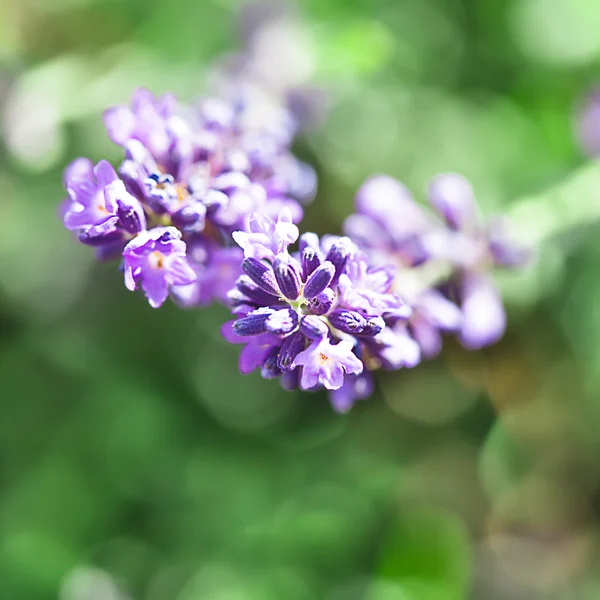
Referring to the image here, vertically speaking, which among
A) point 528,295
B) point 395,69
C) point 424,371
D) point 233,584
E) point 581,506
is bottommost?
point 233,584

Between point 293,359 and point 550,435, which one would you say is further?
point 550,435

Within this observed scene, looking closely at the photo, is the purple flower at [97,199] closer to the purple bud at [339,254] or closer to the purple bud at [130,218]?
the purple bud at [130,218]

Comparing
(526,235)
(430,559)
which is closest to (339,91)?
(526,235)

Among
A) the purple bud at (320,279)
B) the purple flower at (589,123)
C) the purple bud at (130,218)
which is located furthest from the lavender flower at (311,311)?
the purple flower at (589,123)

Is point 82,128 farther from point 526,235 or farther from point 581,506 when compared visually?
point 581,506

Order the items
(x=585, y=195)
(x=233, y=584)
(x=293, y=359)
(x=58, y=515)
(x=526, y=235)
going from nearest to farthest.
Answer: (x=293, y=359) → (x=526, y=235) → (x=585, y=195) → (x=233, y=584) → (x=58, y=515)
